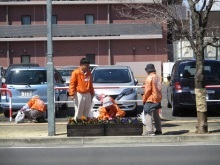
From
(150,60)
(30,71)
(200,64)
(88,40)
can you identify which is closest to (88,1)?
(88,40)

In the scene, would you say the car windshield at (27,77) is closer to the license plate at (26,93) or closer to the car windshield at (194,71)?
the license plate at (26,93)

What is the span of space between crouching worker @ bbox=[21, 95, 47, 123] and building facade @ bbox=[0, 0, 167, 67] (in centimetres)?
2629

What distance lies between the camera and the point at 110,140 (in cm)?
1106

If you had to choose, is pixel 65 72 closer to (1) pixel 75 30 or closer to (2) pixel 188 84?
(1) pixel 75 30

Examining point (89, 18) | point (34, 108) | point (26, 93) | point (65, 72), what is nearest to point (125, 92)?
point (34, 108)

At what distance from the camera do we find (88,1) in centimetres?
3997

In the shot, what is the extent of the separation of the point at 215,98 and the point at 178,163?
6423mm

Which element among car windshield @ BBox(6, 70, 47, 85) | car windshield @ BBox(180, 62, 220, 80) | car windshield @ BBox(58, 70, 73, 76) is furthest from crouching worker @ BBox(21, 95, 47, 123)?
car windshield @ BBox(58, 70, 73, 76)

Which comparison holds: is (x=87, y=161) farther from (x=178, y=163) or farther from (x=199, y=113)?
(x=199, y=113)

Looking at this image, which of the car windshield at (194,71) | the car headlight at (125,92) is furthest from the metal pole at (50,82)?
the car windshield at (194,71)

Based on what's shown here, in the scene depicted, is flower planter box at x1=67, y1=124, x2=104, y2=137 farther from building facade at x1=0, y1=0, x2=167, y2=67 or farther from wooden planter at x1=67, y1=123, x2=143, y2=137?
building facade at x1=0, y1=0, x2=167, y2=67

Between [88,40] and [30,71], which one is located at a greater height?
[88,40]

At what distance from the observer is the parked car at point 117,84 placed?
1433cm

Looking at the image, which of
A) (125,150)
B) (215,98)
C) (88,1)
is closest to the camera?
(125,150)
